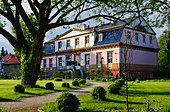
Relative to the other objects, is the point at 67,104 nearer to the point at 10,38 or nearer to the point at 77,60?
the point at 10,38

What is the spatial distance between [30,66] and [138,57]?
23646 mm

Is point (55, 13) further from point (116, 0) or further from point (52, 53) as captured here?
point (52, 53)

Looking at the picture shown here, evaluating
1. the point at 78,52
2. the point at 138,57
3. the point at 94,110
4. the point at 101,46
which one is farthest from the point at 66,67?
the point at 94,110

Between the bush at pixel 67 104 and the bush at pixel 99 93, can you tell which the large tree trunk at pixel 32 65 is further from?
the bush at pixel 67 104

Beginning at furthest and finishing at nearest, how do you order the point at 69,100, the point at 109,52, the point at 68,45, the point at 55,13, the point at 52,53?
the point at 52,53 < the point at 68,45 < the point at 109,52 < the point at 55,13 < the point at 69,100

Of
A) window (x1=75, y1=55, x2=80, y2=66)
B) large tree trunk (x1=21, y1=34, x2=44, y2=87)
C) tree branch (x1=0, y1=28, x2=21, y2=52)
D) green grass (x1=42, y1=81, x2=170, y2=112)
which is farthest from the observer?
window (x1=75, y1=55, x2=80, y2=66)

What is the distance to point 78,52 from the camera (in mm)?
40531

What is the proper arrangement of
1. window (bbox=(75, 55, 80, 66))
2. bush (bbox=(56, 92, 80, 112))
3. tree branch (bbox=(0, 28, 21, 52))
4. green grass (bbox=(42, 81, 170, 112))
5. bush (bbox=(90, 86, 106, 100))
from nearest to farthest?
bush (bbox=(56, 92, 80, 112)) < green grass (bbox=(42, 81, 170, 112)) < bush (bbox=(90, 86, 106, 100)) < tree branch (bbox=(0, 28, 21, 52)) < window (bbox=(75, 55, 80, 66))

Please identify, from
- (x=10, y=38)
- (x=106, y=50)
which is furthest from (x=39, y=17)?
(x=106, y=50)

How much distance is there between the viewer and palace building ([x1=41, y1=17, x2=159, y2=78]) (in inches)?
1293

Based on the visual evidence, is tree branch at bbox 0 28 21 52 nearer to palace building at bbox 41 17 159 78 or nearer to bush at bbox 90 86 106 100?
bush at bbox 90 86 106 100

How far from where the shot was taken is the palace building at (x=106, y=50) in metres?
32.8

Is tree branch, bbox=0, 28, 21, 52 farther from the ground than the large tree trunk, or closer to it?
farther from the ground

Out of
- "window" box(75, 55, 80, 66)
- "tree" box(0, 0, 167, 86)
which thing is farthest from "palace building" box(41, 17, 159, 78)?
"tree" box(0, 0, 167, 86)
